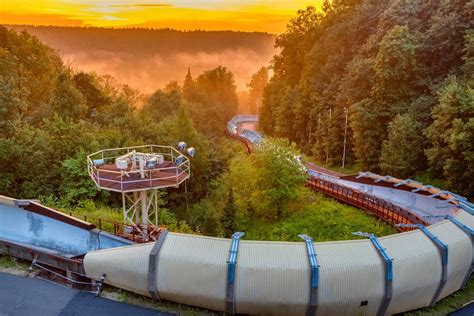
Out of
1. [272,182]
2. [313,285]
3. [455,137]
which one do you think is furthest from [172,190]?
[313,285]

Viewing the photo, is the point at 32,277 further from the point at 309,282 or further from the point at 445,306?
the point at 445,306

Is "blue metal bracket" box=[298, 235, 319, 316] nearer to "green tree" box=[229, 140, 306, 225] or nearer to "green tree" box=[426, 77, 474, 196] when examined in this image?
"green tree" box=[229, 140, 306, 225]

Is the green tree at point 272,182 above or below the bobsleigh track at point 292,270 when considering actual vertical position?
below

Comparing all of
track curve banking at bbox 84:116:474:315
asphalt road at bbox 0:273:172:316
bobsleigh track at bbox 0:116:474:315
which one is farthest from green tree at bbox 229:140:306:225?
asphalt road at bbox 0:273:172:316

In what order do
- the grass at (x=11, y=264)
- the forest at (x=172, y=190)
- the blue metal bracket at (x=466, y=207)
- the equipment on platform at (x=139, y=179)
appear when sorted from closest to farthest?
the grass at (x=11, y=264) < the equipment on platform at (x=139, y=179) < the blue metal bracket at (x=466, y=207) < the forest at (x=172, y=190)

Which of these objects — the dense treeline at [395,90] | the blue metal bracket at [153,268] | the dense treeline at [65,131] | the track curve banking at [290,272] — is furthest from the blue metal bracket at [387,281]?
the dense treeline at [395,90]

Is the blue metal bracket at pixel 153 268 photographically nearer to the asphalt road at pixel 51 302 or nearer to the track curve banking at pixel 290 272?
the track curve banking at pixel 290 272

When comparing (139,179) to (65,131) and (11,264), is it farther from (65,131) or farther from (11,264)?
(65,131)

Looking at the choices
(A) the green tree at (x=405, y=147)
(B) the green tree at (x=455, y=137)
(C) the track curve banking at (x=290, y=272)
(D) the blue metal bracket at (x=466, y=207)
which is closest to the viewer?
(C) the track curve banking at (x=290, y=272)
